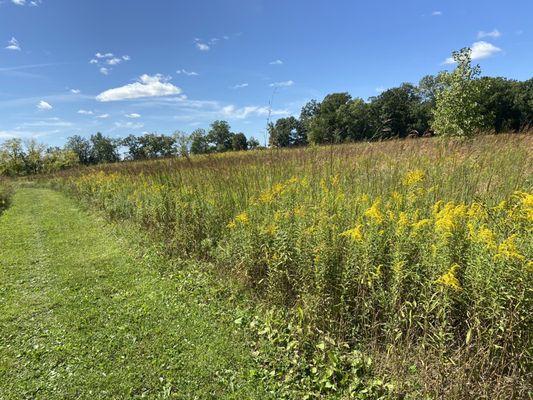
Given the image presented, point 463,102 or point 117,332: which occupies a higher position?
point 463,102

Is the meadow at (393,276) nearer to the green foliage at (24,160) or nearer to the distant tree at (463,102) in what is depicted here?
the distant tree at (463,102)

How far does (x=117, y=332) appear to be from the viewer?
3.70 m

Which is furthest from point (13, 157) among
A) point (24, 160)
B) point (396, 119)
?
point (396, 119)

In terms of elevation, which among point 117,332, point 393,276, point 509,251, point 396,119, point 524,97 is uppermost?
point 524,97

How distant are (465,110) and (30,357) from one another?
12.7 meters

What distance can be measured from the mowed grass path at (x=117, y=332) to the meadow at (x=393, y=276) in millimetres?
402

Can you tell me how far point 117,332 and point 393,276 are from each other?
2.93 m

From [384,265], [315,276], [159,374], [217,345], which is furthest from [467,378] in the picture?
[159,374]

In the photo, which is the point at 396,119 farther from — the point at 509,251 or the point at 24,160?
the point at 24,160

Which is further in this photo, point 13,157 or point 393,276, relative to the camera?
point 13,157

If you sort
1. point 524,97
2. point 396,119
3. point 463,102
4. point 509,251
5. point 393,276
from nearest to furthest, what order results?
point 509,251
point 393,276
point 463,102
point 396,119
point 524,97

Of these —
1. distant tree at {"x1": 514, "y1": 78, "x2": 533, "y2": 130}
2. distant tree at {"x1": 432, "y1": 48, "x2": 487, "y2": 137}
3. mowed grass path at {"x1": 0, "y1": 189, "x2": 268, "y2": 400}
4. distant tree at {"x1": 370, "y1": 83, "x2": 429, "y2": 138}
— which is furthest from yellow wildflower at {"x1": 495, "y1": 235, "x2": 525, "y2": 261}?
distant tree at {"x1": 514, "y1": 78, "x2": 533, "y2": 130}

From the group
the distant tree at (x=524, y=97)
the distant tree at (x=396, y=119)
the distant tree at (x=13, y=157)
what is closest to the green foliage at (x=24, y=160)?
the distant tree at (x=13, y=157)

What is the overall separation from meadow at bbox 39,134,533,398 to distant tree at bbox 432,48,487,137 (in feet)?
19.6
